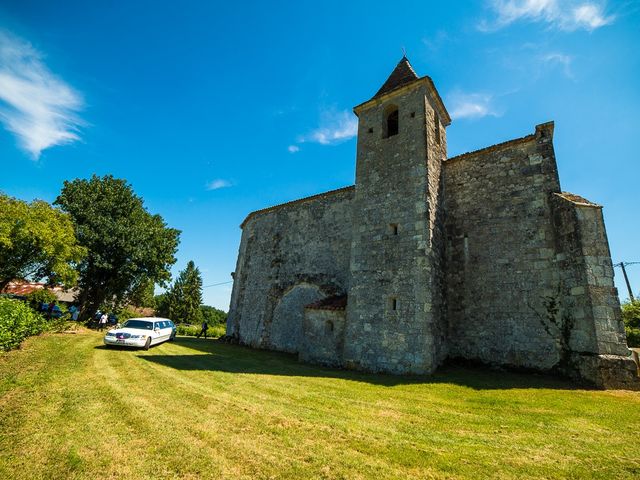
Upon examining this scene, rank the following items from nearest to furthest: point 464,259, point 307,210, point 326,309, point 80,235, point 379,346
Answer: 1. point 379,346
2. point 464,259
3. point 326,309
4. point 307,210
5. point 80,235

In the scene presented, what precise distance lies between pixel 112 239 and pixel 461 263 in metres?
22.6

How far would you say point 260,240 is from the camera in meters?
20.7

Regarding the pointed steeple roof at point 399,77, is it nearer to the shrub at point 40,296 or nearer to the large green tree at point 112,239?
the large green tree at point 112,239

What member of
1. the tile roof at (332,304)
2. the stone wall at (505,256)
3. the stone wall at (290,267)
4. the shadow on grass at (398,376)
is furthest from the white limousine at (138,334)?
the stone wall at (505,256)

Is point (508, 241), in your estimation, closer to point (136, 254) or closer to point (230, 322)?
Answer: point (230, 322)

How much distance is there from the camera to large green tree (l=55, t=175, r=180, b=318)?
20.9 meters

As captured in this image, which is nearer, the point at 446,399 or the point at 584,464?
the point at 584,464

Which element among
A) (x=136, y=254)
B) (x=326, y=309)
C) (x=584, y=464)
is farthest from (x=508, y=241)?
(x=136, y=254)

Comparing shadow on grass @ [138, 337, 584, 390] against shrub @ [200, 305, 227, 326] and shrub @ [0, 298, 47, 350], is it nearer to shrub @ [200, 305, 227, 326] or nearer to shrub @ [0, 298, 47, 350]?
shrub @ [0, 298, 47, 350]

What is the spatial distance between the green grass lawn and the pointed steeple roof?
498 inches

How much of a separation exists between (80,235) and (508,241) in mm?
25346

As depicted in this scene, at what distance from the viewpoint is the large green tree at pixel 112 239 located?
68.5 ft

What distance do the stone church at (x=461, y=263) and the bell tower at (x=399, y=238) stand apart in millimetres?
46

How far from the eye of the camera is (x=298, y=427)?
4.90m
